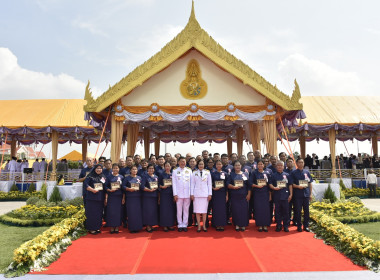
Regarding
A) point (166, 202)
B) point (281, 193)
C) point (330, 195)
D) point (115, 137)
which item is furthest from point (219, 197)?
point (115, 137)

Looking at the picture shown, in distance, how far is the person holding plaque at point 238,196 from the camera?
7008mm

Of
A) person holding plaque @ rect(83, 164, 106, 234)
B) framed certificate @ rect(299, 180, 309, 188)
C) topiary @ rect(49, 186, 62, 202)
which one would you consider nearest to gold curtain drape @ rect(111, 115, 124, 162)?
topiary @ rect(49, 186, 62, 202)

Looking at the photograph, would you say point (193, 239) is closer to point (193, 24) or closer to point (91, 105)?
point (91, 105)

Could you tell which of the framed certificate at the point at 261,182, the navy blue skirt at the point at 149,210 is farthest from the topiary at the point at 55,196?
the framed certificate at the point at 261,182

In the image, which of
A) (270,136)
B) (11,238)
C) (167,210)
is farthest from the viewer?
(270,136)

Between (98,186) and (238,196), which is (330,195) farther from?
(98,186)

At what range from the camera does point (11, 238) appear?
23.1ft

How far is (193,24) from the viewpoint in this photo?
10359mm

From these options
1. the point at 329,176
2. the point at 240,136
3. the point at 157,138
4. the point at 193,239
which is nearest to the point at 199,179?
the point at 193,239

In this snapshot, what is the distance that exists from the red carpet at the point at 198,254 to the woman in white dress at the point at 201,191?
1.79 ft

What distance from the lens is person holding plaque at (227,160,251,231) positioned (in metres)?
7.01

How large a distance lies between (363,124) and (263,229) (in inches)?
512

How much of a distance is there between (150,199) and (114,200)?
810 millimetres

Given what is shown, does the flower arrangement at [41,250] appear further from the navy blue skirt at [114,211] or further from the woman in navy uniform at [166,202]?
the woman in navy uniform at [166,202]
